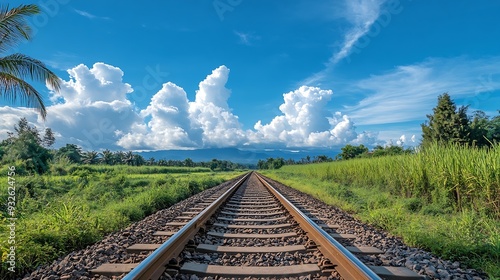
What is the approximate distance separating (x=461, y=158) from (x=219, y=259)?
6.36 m

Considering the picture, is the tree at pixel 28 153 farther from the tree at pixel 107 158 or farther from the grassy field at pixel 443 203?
the tree at pixel 107 158

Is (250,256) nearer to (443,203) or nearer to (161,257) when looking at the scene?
(161,257)

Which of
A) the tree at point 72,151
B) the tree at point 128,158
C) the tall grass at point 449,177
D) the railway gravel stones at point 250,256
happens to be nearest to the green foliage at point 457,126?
the tall grass at point 449,177

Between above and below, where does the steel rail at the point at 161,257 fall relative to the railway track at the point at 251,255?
above

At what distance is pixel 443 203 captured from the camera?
7035 mm

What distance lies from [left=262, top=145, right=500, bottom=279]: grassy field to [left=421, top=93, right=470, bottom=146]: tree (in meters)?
30.4

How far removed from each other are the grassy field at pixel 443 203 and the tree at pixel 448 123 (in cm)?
3040

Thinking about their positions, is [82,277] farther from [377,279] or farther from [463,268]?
[463,268]

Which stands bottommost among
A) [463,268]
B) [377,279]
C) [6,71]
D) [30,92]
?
[463,268]

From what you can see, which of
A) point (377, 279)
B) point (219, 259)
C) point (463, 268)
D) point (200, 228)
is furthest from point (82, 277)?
point (463, 268)

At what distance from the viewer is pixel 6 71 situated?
9.09 meters

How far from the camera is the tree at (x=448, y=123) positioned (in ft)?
120

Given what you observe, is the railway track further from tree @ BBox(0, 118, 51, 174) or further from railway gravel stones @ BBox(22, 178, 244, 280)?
tree @ BBox(0, 118, 51, 174)

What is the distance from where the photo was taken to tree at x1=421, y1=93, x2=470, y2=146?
36688 mm
